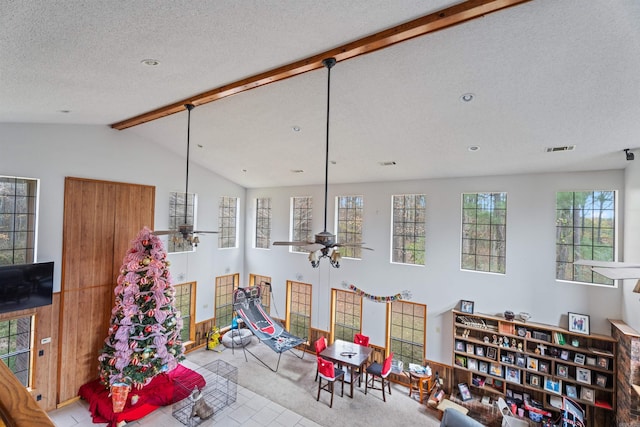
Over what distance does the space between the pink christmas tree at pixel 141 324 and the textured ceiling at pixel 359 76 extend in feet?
9.61

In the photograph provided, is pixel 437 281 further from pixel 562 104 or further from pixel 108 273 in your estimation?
pixel 108 273

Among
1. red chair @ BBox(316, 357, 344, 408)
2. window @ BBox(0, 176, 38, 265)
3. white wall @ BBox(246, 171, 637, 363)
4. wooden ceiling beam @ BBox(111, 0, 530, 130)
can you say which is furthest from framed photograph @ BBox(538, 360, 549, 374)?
window @ BBox(0, 176, 38, 265)

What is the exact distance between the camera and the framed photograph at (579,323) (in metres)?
6.04

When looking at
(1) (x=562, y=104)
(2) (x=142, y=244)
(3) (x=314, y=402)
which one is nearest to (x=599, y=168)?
(1) (x=562, y=104)

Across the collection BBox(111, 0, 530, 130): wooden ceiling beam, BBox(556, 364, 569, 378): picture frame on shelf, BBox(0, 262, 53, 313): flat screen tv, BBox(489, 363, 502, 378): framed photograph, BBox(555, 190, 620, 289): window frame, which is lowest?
BBox(489, 363, 502, 378): framed photograph

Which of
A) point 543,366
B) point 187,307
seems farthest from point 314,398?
point 543,366

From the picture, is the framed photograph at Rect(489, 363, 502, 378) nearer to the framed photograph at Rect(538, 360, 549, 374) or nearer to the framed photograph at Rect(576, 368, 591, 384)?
the framed photograph at Rect(538, 360, 549, 374)

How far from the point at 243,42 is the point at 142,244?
486cm

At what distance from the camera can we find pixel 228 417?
20.2 ft

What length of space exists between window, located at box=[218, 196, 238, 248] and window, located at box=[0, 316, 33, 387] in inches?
201

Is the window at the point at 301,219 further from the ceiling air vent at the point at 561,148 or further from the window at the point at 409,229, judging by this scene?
the ceiling air vent at the point at 561,148

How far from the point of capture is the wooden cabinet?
Result: 586cm

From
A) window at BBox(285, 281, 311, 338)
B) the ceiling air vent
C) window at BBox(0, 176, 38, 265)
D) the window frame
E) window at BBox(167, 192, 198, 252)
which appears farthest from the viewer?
window at BBox(285, 281, 311, 338)

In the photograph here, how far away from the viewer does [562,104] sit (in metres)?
4.20
